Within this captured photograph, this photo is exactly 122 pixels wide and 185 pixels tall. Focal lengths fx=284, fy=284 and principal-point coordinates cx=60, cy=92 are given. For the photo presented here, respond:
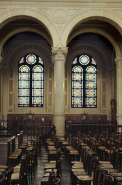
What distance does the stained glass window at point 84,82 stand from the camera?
83.4ft

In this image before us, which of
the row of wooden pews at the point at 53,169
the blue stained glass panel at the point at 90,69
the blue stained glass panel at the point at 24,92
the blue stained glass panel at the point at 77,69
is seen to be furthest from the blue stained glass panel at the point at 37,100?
the row of wooden pews at the point at 53,169

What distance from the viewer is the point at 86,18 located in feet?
57.3

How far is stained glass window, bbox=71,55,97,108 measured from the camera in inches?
1000

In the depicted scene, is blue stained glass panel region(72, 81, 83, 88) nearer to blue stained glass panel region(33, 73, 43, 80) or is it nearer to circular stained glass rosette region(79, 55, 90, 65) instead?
circular stained glass rosette region(79, 55, 90, 65)

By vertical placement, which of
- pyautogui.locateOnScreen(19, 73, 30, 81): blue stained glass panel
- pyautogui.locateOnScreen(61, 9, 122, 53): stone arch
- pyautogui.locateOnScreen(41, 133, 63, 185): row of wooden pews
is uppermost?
pyautogui.locateOnScreen(61, 9, 122, 53): stone arch

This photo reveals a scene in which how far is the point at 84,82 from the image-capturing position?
25609mm

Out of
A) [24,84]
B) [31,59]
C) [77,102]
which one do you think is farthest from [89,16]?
[24,84]

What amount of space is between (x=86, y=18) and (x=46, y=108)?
9950 mm

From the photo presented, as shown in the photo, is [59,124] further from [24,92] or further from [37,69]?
[37,69]

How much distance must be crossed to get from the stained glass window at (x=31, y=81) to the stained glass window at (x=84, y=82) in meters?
2.96

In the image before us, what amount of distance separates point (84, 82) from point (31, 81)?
476cm

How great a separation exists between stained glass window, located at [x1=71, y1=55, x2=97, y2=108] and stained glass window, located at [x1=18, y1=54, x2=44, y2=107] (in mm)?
2959

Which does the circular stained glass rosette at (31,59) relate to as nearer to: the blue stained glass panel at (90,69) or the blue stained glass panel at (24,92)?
the blue stained glass panel at (24,92)

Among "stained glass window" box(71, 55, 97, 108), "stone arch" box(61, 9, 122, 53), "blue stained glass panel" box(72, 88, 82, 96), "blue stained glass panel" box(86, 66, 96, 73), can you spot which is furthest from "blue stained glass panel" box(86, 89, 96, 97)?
"stone arch" box(61, 9, 122, 53)
